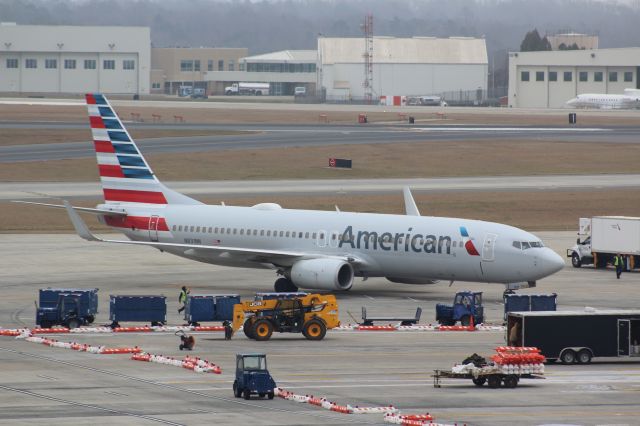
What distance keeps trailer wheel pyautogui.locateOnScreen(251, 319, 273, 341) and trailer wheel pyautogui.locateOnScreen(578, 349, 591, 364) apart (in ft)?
39.2

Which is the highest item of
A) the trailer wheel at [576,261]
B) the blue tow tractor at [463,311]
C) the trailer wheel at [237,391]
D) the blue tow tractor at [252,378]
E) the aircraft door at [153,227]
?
the aircraft door at [153,227]

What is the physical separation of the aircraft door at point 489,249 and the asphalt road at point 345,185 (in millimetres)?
48478

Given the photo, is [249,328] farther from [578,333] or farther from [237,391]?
[578,333]

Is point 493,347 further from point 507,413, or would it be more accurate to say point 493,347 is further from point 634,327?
point 507,413

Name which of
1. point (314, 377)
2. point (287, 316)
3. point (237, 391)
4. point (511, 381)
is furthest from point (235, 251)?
point (237, 391)

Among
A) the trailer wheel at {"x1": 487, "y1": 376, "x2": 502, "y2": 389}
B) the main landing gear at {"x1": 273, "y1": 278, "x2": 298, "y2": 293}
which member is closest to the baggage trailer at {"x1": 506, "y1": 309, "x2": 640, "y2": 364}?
the trailer wheel at {"x1": 487, "y1": 376, "x2": 502, "y2": 389}

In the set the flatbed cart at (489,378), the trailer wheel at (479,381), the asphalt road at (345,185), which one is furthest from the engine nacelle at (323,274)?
the asphalt road at (345,185)

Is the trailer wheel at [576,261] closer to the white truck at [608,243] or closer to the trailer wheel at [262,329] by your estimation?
the white truck at [608,243]

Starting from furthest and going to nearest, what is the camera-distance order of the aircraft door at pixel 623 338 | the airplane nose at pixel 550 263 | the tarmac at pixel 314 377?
the airplane nose at pixel 550 263 < the aircraft door at pixel 623 338 < the tarmac at pixel 314 377

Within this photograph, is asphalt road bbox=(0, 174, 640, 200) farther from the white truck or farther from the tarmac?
the tarmac

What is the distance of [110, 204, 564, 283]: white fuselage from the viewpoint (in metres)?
60.9

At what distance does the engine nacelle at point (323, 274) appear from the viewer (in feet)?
204

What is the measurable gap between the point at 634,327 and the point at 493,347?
587 cm

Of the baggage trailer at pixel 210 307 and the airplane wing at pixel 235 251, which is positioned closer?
the baggage trailer at pixel 210 307
